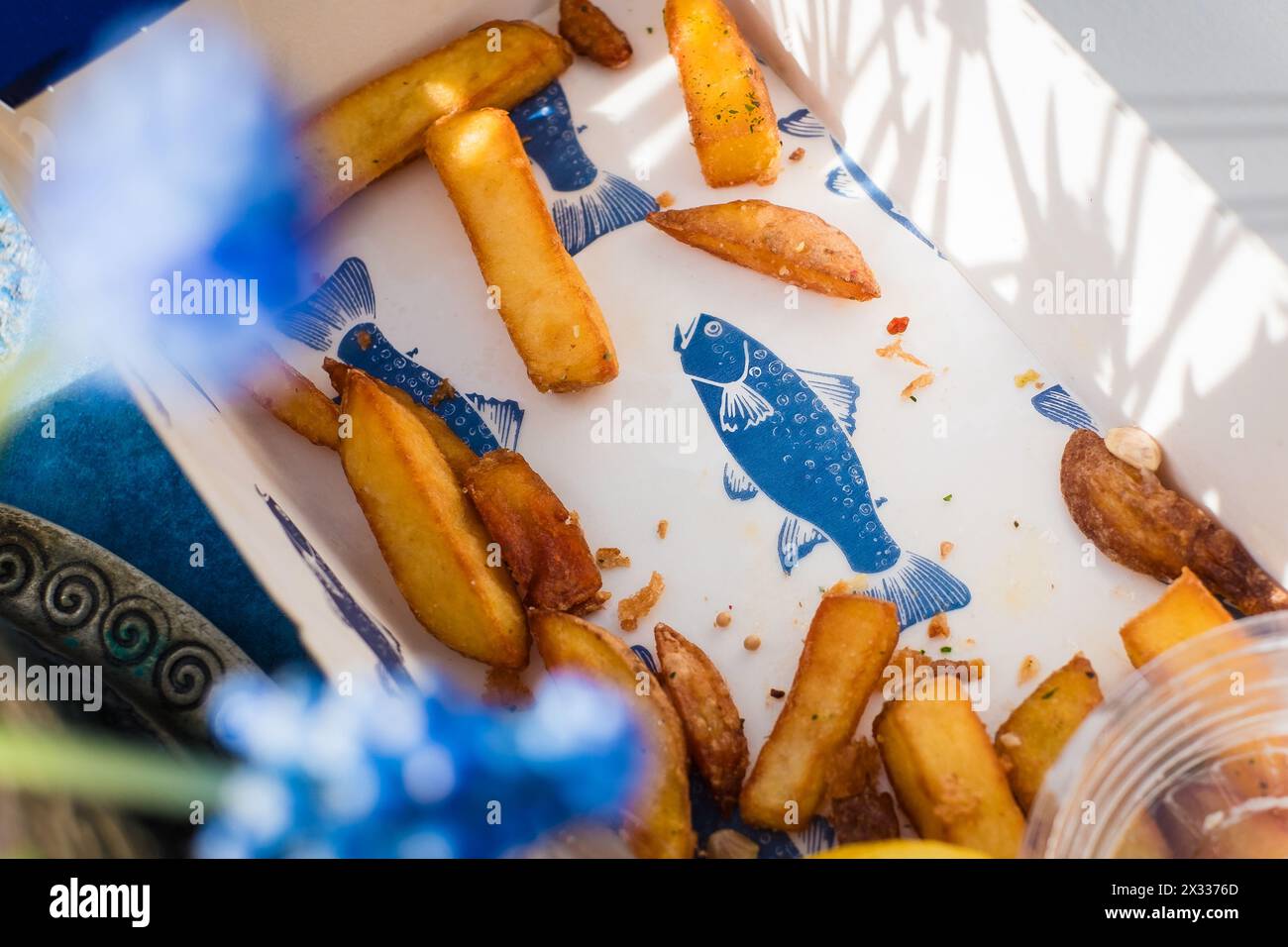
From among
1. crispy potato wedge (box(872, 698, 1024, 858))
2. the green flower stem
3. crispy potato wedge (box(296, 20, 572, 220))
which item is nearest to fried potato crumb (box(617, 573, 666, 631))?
crispy potato wedge (box(872, 698, 1024, 858))

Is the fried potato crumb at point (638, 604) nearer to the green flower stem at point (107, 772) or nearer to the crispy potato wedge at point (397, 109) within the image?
the green flower stem at point (107, 772)

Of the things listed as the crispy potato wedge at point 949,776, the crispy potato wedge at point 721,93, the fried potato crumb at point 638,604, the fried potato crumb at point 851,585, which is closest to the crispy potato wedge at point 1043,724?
the crispy potato wedge at point 949,776

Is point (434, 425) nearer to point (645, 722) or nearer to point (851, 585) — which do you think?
point (645, 722)

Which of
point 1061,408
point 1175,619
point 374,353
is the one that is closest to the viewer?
point 1175,619

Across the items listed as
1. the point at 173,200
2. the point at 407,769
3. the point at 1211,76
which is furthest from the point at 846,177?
the point at 407,769

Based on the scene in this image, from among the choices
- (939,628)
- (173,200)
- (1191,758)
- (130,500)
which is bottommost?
(1191,758)

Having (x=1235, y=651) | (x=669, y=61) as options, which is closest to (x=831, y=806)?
(x=1235, y=651)

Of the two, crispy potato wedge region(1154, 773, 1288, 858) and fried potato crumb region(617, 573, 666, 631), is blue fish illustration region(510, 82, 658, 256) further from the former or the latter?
crispy potato wedge region(1154, 773, 1288, 858)
